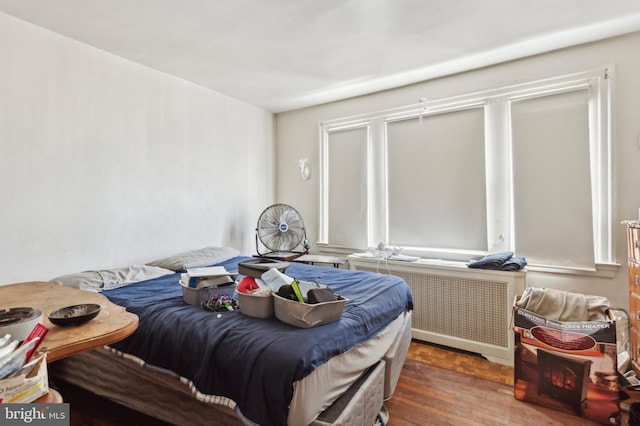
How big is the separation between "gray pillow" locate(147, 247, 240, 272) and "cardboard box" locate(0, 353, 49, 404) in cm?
208

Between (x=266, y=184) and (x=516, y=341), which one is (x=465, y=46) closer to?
(x=516, y=341)

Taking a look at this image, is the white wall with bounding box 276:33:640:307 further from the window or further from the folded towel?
the folded towel

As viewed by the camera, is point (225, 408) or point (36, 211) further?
point (36, 211)

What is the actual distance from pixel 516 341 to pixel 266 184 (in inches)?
130

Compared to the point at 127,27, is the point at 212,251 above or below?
below

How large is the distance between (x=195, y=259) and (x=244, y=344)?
1.79 meters

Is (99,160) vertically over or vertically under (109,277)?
over

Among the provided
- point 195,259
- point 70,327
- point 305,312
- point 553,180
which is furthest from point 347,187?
point 70,327

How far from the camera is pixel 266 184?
4391mm

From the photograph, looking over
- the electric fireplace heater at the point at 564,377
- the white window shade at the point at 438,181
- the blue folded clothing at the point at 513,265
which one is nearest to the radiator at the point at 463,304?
the blue folded clothing at the point at 513,265

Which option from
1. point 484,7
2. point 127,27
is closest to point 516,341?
point 484,7

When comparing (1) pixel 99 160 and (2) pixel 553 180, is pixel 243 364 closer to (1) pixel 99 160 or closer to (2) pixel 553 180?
(1) pixel 99 160

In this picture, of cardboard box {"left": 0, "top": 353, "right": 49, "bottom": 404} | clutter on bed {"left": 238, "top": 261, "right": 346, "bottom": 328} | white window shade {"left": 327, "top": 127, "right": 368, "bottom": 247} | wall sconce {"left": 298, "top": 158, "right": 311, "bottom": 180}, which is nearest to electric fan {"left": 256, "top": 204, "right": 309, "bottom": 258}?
white window shade {"left": 327, "top": 127, "right": 368, "bottom": 247}

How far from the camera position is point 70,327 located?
1.14 m
